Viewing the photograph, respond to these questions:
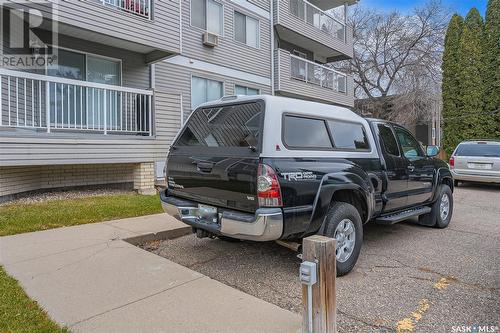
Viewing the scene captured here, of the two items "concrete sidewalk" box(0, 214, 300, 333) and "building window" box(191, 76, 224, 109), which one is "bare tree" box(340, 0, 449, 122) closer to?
"building window" box(191, 76, 224, 109)

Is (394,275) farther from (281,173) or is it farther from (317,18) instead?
(317,18)

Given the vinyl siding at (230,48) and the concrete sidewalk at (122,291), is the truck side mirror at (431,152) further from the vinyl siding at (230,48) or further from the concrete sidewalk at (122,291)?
the vinyl siding at (230,48)

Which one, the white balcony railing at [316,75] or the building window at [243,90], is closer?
the building window at [243,90]

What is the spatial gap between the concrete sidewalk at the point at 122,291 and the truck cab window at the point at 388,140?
3.42 meters

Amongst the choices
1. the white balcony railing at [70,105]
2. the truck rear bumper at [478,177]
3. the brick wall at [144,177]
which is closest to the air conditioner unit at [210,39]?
the white balcony railing at [70,105]

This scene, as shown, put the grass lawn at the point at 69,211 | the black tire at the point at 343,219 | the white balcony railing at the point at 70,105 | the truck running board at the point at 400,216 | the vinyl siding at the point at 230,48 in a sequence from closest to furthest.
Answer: the black tire at the point at 343,219 → the truck running board at the point at 400,216 → the grass lawn at the point at 69,211 → the white balcony railing at the point at 70,105 → the vinyl siding at the point at 230,48

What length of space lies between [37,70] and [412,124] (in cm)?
2929

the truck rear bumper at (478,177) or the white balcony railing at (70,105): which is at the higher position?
the white balcony railing at (70,105)

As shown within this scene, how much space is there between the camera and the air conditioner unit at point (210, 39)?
1224 centimetres

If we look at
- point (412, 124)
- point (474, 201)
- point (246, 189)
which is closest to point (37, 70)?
point (246, 189)

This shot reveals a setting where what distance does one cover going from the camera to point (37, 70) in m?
8.63

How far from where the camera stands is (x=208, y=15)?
1263cm

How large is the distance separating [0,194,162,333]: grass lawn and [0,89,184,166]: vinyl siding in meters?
0.92

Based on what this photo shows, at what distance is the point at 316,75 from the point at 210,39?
6.55 meters
